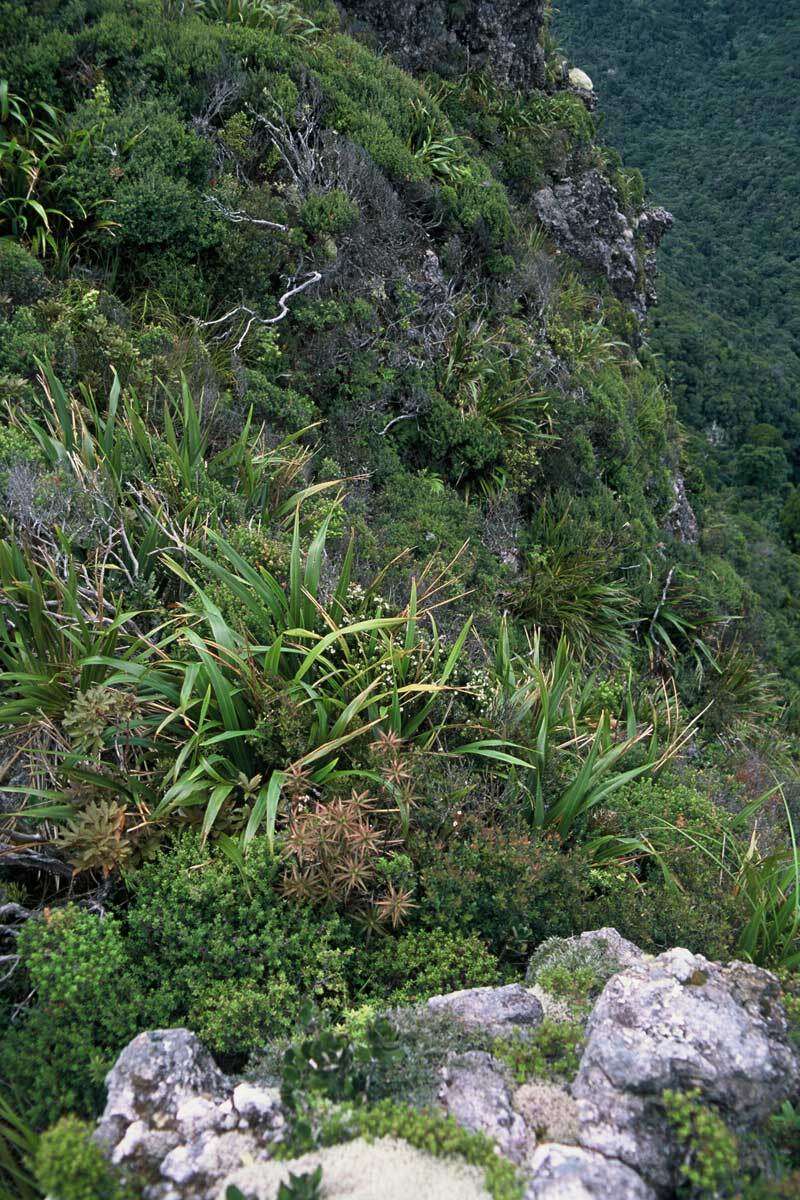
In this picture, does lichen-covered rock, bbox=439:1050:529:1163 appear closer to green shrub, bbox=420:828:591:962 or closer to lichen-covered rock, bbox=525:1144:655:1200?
lichen-covered rock, bbox=525:1144:655:1200

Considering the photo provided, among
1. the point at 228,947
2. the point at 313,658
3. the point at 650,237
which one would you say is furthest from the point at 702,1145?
the point at 650,237

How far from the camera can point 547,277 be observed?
963 cm

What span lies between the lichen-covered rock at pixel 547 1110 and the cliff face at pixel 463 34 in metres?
11.5

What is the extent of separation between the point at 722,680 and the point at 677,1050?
5.87 metres

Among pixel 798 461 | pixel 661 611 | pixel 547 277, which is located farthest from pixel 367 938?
pixel 798 461

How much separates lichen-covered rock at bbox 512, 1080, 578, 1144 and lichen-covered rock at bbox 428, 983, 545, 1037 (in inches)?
9.0

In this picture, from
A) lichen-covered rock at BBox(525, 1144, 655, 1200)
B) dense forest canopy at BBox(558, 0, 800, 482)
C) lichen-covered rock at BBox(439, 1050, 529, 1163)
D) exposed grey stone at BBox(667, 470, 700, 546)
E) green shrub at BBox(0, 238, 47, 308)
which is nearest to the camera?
lichen-covered rock at BBox(525, 1144, 655, 1200)

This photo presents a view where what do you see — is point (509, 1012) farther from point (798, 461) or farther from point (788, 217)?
point (788, 217)

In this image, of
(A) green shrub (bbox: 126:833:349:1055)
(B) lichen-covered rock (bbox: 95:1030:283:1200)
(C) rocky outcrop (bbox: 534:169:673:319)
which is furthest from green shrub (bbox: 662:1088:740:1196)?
(C) rocky outcrop (bbox: 534:169:673:319)

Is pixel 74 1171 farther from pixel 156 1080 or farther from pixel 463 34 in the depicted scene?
pixel 463 34

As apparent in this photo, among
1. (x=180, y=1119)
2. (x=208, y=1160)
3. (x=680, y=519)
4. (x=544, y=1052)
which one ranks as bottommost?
(x=680, y=519)

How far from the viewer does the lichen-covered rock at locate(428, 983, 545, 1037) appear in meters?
2.45

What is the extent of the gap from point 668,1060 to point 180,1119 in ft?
4.39

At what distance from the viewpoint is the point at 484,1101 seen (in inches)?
83.7
